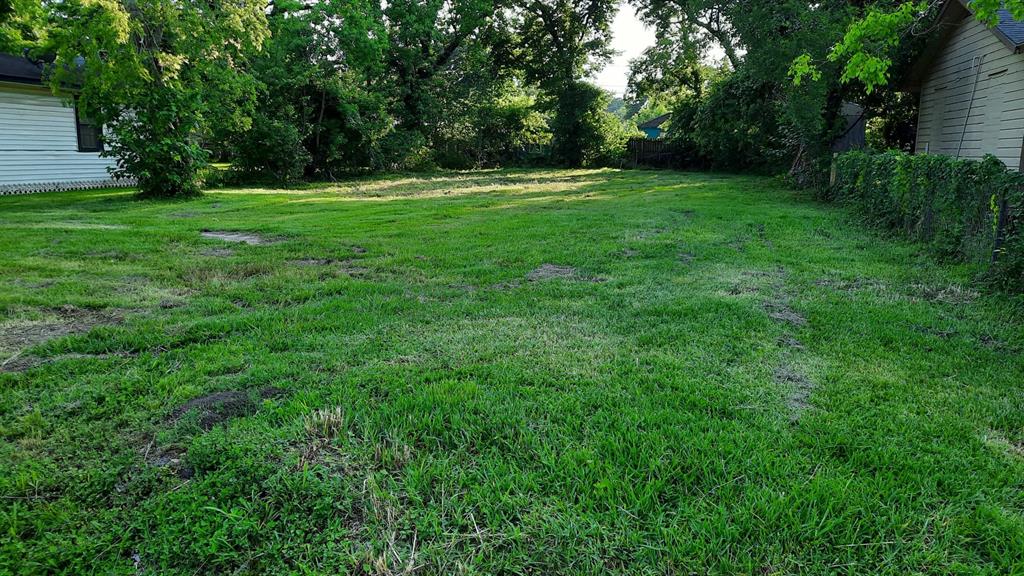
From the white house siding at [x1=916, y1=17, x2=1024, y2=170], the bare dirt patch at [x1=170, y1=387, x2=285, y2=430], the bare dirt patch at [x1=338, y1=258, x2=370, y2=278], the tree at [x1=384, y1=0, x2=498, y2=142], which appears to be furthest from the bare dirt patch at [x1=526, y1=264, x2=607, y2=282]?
the tree at [x1=384, y1=0, x2=498, y2=142]

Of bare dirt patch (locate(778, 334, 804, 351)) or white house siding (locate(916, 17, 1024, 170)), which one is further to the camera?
white house siding (locate(916, 17, 1024, 170))

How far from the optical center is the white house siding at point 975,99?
9.77 metres

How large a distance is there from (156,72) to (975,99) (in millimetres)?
15737

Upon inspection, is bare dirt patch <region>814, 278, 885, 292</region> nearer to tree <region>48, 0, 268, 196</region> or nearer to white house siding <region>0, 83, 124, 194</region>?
tree <region>48, 0, 268, 196</region>

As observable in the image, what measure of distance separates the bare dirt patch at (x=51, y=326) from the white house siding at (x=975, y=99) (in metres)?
12.6

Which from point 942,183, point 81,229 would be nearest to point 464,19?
point 81,229

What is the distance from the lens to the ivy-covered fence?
15.7 feet

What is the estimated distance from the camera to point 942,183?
20.1ft

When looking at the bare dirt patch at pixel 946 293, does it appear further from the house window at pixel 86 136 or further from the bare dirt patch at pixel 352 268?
the house window at pixel 86 136

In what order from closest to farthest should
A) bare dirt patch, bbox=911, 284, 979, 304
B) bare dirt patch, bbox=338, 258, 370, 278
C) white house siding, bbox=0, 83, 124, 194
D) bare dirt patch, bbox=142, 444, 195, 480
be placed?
bare dirt patch, bbox=142, 444, 195, 480 < bare dirt patch, bbox=911, 284, 979, 304 < bare dirt patch, bbox=338, 258, 370, 278 < white house siding, bbox=0, 83, 124, 194

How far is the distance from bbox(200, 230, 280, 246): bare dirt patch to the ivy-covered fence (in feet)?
24.4

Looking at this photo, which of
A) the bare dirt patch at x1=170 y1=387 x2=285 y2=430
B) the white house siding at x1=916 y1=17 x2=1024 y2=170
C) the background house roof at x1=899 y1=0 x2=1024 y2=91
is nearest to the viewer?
the bare dirt patch at x1=170 y1=387 x2=285 y2=430

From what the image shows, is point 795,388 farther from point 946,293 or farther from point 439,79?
point 439,79

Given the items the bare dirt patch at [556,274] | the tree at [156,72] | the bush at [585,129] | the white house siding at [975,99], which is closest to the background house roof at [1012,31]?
the white house siding at [975,99]
